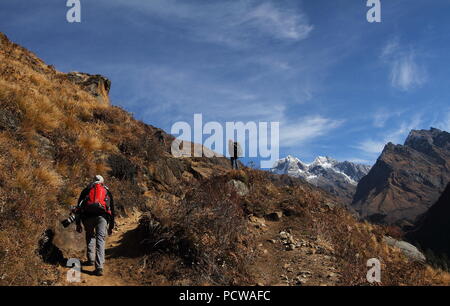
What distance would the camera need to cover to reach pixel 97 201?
7906 millimetres

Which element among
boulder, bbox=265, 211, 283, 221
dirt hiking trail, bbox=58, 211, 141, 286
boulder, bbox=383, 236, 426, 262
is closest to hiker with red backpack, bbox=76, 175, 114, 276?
dirt hiking trail, bbox=58, 211, 141, 286

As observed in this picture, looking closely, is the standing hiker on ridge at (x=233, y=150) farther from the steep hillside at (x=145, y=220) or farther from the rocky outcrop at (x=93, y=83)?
the rocky outcrop at (x=93, y=83)

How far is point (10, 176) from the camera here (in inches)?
331

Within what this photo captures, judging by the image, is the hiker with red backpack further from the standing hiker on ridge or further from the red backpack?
the standing hiker on ridge

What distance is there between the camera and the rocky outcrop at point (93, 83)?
930 inches

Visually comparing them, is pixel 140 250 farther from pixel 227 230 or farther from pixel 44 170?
pixel 44 170

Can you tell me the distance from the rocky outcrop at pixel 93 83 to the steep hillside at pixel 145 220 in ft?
22.7

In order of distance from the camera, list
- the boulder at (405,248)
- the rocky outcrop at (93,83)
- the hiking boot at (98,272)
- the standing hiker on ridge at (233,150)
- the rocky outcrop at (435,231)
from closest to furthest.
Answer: the hiking boot at (98,272) → the boulder at (405,248) → the standing hiker on ridge at (233,150) → the rocky outcrop at (93,83) → the rocky outcrop at (435,231)

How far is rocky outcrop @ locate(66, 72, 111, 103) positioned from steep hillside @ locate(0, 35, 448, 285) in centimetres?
693

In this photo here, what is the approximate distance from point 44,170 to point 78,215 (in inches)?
97.8

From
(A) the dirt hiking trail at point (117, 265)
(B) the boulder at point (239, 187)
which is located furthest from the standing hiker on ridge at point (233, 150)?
(A) the dirt hiking trail at point (117, 265)

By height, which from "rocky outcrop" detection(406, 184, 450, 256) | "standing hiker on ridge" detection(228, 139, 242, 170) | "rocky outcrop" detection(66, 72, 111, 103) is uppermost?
"rocky outcrop" detection(66, 72, 111, 103)

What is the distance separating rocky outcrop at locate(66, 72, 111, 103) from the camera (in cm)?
2362
